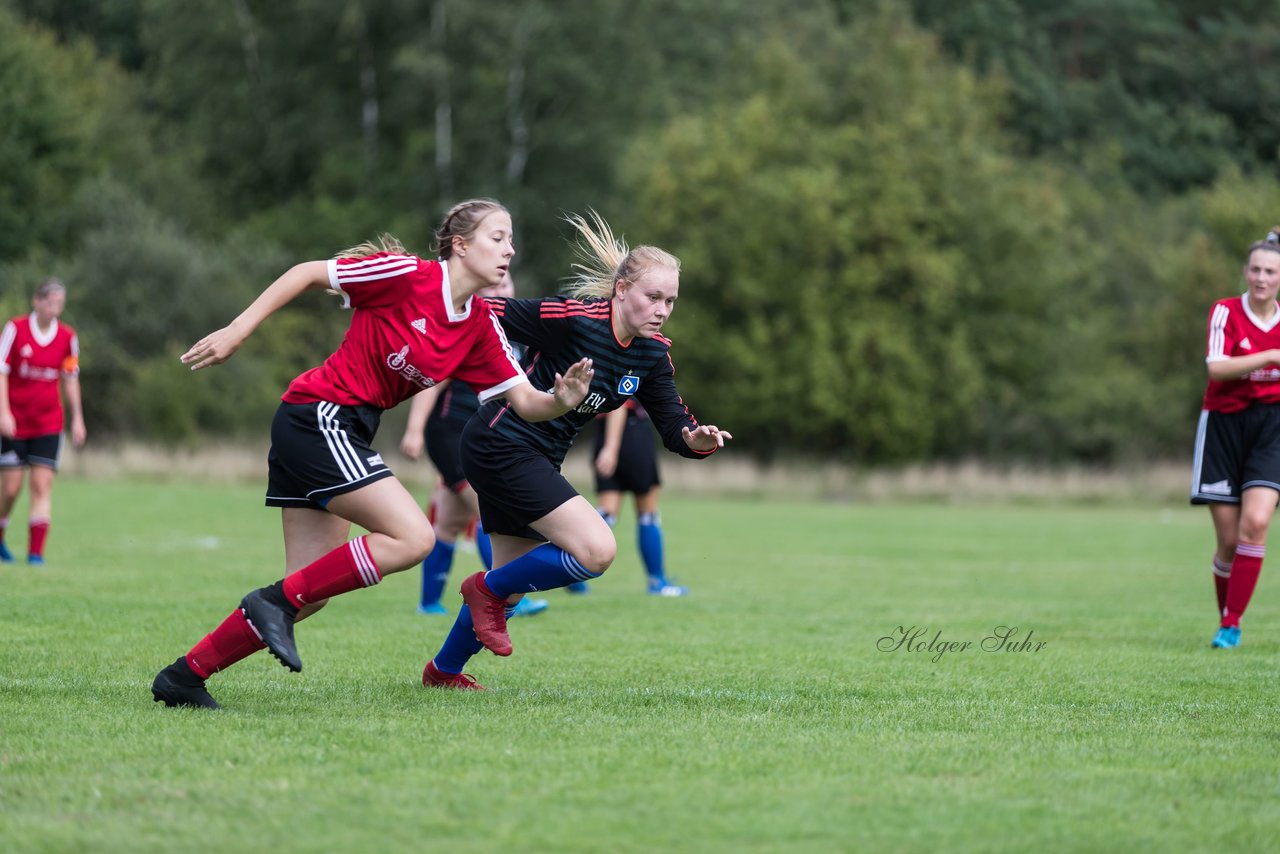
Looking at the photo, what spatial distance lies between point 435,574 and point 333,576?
14.0 feet

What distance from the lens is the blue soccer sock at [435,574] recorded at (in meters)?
9.61

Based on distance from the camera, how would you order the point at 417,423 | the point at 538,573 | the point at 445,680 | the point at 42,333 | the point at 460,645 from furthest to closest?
the point at 42,333 → the point at 417,423 → the point at 445,680 → the point at 460,645 → the point at 538,573

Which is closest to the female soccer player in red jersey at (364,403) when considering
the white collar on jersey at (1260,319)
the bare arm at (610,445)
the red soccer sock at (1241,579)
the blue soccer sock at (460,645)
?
the blue soccer sock at (460,645)

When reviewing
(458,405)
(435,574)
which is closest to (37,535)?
(435,574)

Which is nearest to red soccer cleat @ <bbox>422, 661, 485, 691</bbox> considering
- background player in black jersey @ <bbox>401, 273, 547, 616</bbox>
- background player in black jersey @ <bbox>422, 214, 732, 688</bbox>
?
background player in black jersey @ <bbox>422, 214, 732, 688</bbox>

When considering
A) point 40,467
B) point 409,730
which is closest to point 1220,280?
point 40,467

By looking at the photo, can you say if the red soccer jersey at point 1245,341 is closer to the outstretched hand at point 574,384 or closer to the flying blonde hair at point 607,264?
the flying blonde hair at point 607,264

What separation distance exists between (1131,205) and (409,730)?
46757 millimetres

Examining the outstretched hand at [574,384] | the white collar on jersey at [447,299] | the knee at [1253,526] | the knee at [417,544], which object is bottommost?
the knee at [1253,526]

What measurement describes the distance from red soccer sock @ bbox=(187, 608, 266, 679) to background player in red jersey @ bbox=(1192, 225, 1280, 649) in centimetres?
531

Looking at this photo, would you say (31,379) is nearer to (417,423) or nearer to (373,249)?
(417,423)

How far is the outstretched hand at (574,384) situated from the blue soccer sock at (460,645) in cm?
110

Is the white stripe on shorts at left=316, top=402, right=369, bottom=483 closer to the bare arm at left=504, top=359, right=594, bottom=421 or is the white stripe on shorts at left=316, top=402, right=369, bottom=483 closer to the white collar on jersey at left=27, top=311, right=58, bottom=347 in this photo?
the bare arm at left=504, top=359, right=594, bottom=421

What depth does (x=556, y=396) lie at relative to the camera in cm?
541
